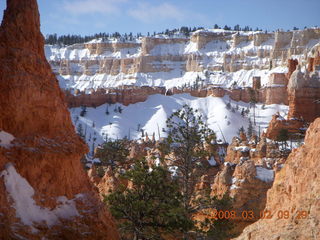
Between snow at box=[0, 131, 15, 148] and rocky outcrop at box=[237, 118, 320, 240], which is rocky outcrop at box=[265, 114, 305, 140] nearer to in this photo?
rocky outcrop at box=[237, 118, 320, 240]

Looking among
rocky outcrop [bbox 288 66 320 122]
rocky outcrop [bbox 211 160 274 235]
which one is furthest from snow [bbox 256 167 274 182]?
rocky outcrop [bbox 288 66 320 122]

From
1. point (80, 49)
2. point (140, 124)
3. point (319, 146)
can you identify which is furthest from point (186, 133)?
point (80, 49)

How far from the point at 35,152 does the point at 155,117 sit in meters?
78.3

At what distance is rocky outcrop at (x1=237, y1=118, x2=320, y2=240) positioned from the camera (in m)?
9.66

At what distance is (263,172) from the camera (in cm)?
2180

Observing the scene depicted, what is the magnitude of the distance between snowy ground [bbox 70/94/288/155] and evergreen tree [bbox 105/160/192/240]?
52.9 meters

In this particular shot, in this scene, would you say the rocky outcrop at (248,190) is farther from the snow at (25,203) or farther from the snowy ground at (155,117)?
the snowy ground at (155,117)

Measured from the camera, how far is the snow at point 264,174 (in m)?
21.2

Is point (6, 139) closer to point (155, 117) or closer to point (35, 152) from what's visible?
point (35, 152)

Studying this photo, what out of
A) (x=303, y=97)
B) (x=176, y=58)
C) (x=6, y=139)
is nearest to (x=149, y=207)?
(x=6, y=139)

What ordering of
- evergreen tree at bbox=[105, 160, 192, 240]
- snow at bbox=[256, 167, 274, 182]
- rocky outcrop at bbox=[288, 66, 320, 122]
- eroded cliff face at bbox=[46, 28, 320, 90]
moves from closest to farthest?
evergreen tree at bbox=[105, 160, 192, 240]
snow at bbox=[256, 167, 274, 182]
rocky outcrop at bbox=[288, 66, 320, 122]
eroded cliff face at bbox=[46, 28, 320, 90]

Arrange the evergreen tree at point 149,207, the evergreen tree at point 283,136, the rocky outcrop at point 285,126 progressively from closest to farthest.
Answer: the evergreen tree at point 149,207 → the evergreen tree at point 283,136 → the rocky outcrop at point 285,126

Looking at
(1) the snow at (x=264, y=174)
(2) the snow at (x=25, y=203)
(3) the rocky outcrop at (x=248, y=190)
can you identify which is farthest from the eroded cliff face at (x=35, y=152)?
(1) the snow at (x=264, y=174)

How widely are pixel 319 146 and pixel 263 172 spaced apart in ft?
38.2
